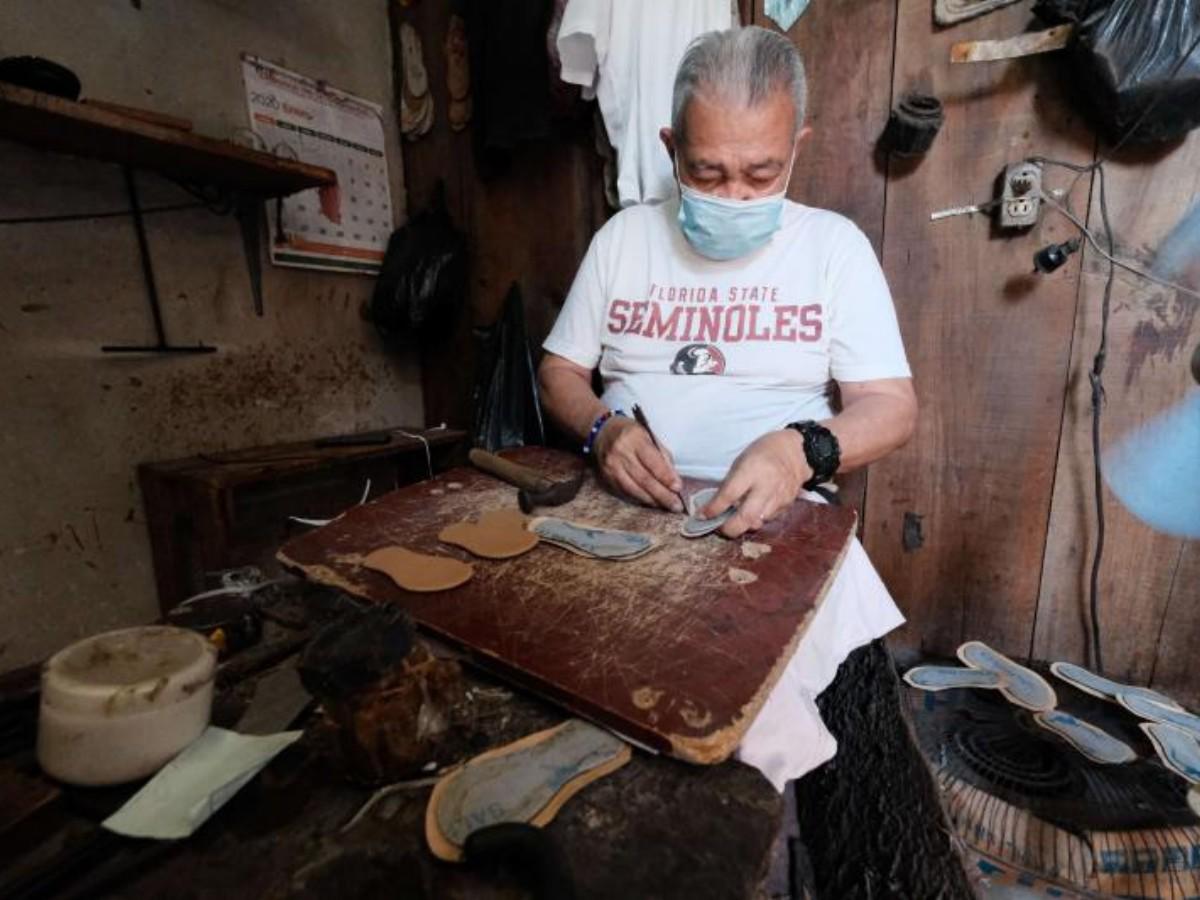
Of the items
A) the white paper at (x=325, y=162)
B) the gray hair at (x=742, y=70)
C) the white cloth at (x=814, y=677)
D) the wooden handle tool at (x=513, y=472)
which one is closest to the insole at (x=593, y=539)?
the wooden handle tool at (x=513, y=472)

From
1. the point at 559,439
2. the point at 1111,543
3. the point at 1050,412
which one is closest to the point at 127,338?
the point at 559,439

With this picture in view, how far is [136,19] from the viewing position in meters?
1.56

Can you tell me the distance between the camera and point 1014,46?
1.27m

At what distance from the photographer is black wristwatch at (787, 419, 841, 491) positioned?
0.95 metres

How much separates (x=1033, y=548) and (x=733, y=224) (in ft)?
3.83

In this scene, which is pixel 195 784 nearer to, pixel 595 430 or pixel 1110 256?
pixel 595 430

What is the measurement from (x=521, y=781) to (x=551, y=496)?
51cm

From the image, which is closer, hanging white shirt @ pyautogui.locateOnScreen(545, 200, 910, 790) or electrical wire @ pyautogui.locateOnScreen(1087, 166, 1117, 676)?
hanging white shirt @ pyautogui.locateOnScreen(545, 200, 910, 790)

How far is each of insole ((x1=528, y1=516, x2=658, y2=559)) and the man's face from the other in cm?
77

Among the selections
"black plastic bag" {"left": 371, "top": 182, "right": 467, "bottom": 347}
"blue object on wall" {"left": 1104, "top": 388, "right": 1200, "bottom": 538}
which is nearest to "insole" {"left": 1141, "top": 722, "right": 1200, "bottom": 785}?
"blue object on wall" {"left": 1104, "top": 388, "right": 1200, "bottom": 538}

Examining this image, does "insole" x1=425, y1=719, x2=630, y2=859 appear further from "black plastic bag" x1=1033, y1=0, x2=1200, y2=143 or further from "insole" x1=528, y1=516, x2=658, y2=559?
"black plastic bag" x1=1033, y1=0, x2=1200, y2=143

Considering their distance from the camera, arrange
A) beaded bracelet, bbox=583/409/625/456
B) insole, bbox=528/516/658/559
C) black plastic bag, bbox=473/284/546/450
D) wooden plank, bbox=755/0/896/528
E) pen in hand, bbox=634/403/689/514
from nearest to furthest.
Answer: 1. insole, bbox=528/516/658/559
2. pen in hand, bbox=634/403/689/514
3. beaded bracelet, bbox=583/409/625/456
4. wooden plank, bbox=755/0/896/528
5. black plastic bag, bbox=473/284/546/450

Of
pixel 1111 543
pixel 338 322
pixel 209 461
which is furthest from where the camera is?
pixel 338 322

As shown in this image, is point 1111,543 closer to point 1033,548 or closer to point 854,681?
point 1033,548
